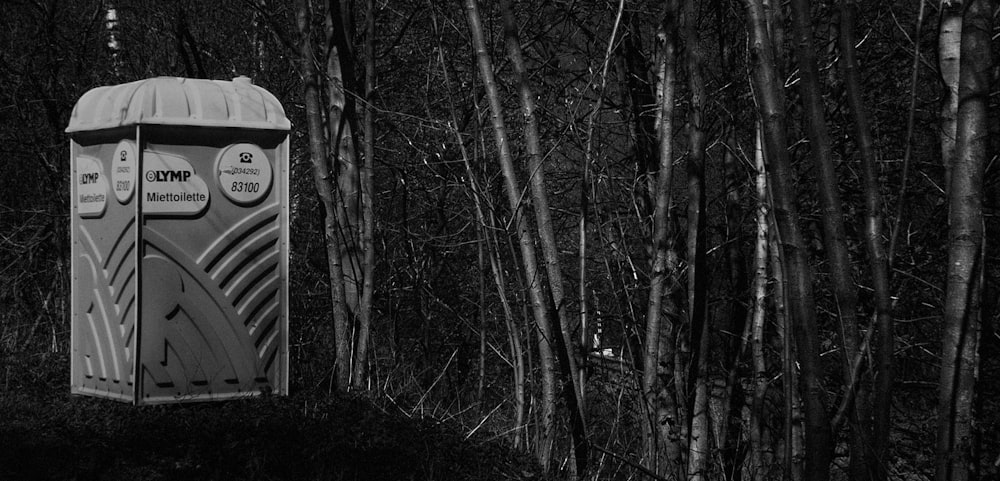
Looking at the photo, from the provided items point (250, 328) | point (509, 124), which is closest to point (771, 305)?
point (509, 124)

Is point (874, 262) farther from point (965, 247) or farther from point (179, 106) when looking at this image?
point (179, 106)

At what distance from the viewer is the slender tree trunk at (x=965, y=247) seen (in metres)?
4.38

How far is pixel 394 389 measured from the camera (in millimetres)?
7293

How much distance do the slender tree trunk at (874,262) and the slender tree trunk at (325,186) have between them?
13.0 feet

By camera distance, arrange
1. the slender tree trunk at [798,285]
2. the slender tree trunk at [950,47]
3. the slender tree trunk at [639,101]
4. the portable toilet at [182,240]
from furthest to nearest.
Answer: the slender tree trunk at [639,101] → the portable toilet at [182,240] → the slender tree trunk at [950,47] → the slender tree trunk at [798,285]

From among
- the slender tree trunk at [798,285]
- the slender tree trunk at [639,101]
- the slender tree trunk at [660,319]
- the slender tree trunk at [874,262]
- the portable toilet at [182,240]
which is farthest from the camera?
the slender tree trunk at [639,101]

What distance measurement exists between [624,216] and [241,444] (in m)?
3.70

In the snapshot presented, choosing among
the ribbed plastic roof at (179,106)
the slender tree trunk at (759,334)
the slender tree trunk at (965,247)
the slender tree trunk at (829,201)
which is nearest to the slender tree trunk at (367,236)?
the ribbed plastic roof at (179,106)

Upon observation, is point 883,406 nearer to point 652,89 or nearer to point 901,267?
point 901,267

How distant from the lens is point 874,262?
4.27 m

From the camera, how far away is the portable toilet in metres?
6.51

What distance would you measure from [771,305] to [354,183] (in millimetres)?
3212

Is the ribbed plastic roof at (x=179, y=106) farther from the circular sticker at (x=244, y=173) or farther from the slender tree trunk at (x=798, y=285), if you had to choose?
the slender tree trunk at (x=798, y=285)

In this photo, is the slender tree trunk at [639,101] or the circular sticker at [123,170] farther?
the slender tree trunk at [639,101]
